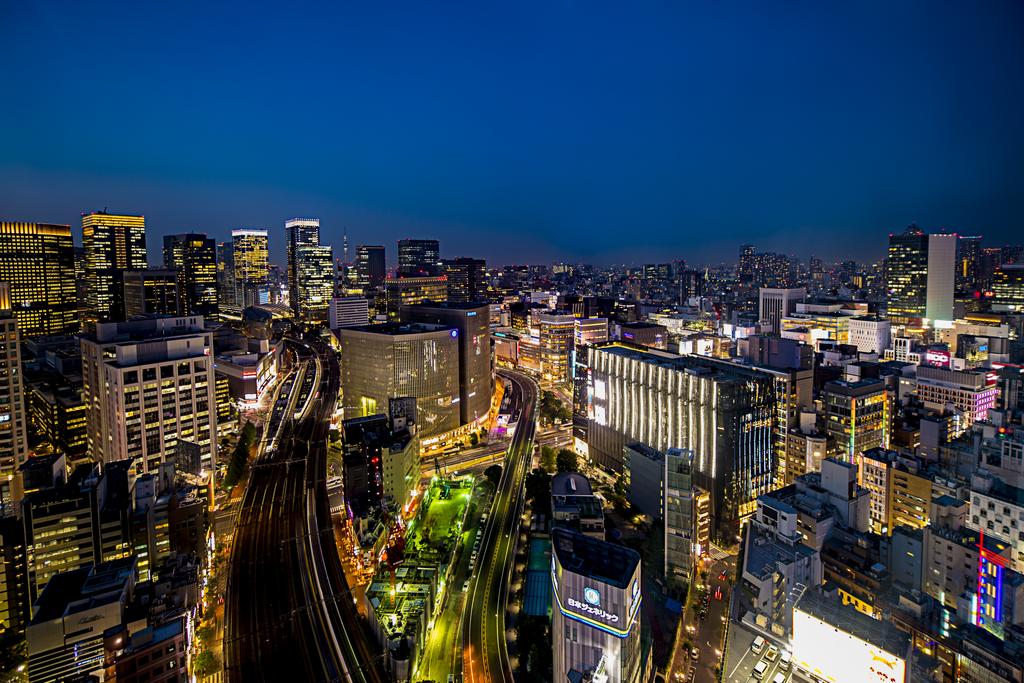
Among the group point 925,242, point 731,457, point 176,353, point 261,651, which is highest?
point 925,242

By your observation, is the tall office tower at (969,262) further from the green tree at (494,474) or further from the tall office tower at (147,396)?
the tall office tower at (147,396)

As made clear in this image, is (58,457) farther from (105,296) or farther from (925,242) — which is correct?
(925,242)

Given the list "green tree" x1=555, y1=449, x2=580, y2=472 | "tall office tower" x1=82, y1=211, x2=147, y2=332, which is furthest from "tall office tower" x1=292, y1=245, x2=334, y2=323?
"green tree" x1=555, y1=449, x2=580, y2=472

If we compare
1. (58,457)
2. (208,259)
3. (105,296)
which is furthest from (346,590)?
(208,259)

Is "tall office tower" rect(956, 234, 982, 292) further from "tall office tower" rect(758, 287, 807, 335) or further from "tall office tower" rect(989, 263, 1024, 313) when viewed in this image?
"tall office tower" rect(758, 287, 807, 335)


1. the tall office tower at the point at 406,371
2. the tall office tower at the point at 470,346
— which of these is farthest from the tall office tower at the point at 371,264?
the tall office tower at the point at 406,371

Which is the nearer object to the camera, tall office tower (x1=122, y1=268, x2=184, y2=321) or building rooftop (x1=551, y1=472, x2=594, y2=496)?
building rooftop (x1=551, y1=472, x2=594, y2=496)

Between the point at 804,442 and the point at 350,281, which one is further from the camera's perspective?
the point at 350,281
